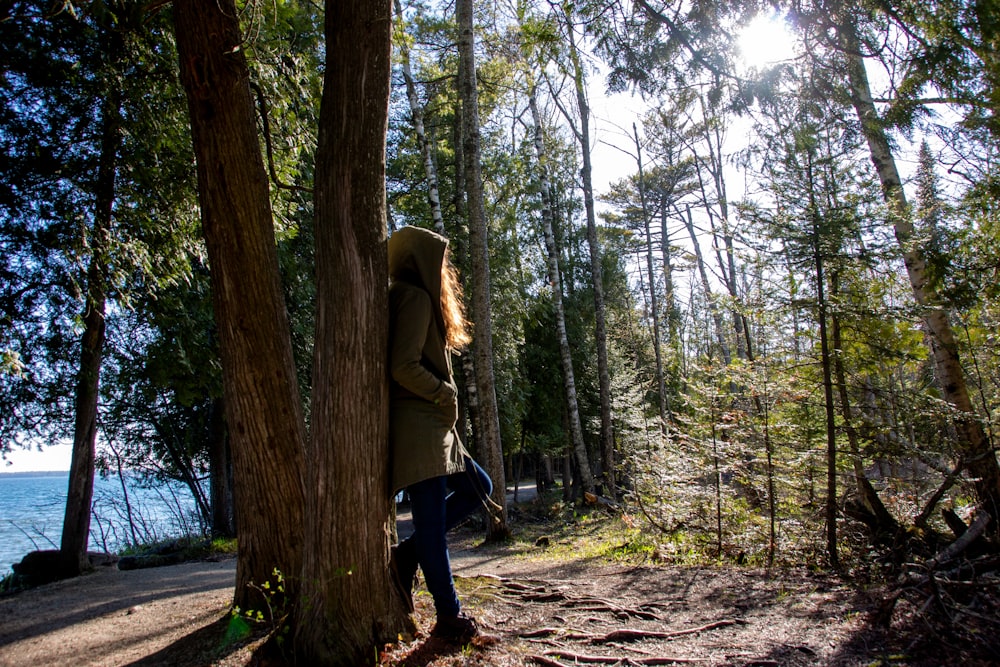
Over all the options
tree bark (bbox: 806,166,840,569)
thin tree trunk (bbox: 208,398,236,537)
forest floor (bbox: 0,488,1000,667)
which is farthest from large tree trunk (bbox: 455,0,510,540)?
thin tree trunk (bbox: 208,398,236,537)

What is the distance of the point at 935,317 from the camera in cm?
660

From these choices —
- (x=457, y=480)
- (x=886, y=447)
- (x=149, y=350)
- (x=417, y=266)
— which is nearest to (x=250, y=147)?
(x=417, y=266)

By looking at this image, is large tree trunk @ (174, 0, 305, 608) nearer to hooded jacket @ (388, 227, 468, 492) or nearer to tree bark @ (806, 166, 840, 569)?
hooded jacket @ (388, 227, 468, 492)

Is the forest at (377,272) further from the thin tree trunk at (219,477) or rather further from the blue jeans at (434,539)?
the thin tree trunk at (219,477)

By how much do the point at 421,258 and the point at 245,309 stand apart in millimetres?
1185

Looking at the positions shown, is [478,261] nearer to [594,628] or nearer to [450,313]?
[450,313]

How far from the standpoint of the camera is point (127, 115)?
691 centimetres

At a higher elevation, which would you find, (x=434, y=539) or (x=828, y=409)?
(x=828, y=409)

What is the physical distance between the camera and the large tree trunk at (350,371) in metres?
2.89

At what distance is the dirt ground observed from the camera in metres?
2.98

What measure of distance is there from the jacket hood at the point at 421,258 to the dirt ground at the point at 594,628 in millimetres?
1871

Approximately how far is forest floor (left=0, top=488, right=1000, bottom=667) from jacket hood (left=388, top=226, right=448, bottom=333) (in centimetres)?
185

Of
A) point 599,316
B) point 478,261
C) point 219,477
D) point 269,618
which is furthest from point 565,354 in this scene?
point 269,618

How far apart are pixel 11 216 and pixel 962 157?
445 inches
